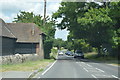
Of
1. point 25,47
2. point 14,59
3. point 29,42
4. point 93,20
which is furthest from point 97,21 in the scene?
point 25,47

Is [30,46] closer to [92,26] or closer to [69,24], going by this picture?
[69,24]

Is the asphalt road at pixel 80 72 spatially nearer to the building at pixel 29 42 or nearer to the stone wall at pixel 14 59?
the stone wall at pixel 14 59

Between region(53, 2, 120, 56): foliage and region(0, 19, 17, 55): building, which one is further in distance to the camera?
region(53, 2, 120, 56): foliage

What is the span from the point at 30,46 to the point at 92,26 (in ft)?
50.5

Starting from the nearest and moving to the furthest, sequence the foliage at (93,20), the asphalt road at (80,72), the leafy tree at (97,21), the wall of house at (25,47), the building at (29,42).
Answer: the asphalt road at (80,72), the leafy tree at (97,21), the foliage at (93,20), the building at (29,42), the wall of house at (25,47)

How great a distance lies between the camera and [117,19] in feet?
136

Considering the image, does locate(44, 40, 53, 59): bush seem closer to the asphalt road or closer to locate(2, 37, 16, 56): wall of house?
locate(2, 37, 16, 56): wall of house

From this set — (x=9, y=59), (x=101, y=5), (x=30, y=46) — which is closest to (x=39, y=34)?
(x=30, y=46)

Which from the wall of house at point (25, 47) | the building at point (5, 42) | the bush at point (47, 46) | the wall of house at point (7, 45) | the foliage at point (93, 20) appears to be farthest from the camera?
the bush at point (47, 46)

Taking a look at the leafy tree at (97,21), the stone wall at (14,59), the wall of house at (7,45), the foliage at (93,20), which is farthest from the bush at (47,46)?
the stone wall at (14,59)

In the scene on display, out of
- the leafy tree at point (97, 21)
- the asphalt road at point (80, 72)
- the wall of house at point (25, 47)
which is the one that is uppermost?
the leafy tree at point (97, 21)

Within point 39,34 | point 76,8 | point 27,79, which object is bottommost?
point 27,79

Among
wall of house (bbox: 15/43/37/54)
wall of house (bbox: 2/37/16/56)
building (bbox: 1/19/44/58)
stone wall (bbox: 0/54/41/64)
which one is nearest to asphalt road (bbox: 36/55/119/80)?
stone wall (bbox: 0/54/41/64)

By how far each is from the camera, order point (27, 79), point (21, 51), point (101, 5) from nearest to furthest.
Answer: point (27, 79), point (101, 5), point (21, 51)
